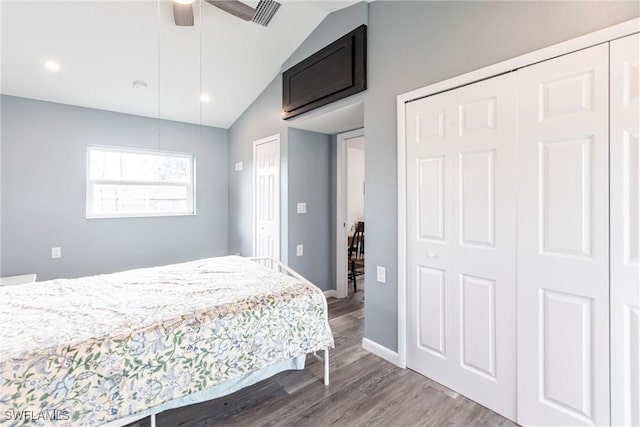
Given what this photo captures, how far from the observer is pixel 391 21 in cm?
233

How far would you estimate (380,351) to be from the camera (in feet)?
8.15

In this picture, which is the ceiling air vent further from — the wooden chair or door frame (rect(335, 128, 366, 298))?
the wooden chair

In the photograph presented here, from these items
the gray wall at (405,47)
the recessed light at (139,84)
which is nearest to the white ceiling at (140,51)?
the recessed light at (139,84)

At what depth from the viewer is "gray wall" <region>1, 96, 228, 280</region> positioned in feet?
11.0

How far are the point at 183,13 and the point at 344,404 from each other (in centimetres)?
298

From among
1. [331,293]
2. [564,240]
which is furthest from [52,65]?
[564,240]

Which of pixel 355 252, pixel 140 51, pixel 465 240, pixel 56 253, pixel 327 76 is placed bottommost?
pixel 355 252

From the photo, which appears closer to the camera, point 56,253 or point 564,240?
point 564,240

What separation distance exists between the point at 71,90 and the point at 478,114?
4.08m

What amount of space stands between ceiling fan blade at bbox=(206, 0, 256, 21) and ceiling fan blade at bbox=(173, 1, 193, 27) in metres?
0.21
